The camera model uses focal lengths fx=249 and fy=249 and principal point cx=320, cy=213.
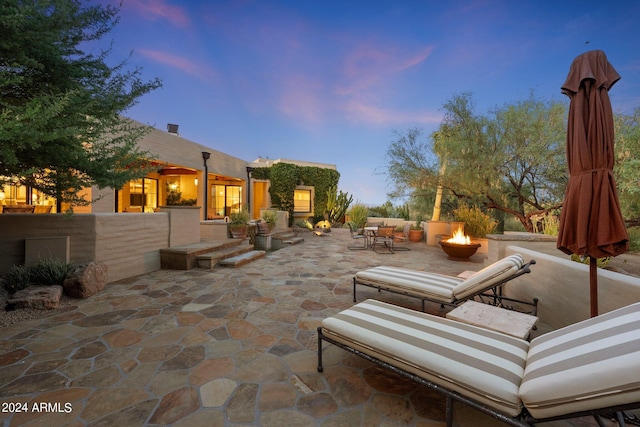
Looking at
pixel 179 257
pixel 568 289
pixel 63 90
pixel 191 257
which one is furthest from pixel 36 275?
pixel 568 289

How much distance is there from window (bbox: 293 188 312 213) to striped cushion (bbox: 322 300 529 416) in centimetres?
1394

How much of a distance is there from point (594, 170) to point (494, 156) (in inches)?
240

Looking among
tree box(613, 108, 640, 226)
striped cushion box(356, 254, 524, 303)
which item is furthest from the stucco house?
tree box(613, 108, 640, 226)

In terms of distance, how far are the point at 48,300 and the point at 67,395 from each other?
2509 mm

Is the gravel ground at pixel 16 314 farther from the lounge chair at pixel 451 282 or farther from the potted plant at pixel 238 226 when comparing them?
the potted plant at pixel 238 226

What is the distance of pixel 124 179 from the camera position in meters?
3.99

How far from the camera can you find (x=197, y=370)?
7.47ft

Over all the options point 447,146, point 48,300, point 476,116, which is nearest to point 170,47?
point 48,300

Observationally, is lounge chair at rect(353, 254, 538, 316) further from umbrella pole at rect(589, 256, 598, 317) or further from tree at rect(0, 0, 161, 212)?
tree at rect(0, 0, 161, 212)

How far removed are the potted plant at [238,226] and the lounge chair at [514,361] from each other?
21.7 feet

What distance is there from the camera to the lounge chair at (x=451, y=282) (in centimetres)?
286

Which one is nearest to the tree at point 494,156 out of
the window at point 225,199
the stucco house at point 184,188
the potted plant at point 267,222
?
the potted plant at point 267,222

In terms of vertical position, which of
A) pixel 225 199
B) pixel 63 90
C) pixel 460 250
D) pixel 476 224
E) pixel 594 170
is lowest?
pixel 460 250

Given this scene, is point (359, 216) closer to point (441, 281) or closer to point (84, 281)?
point (441, 281)
